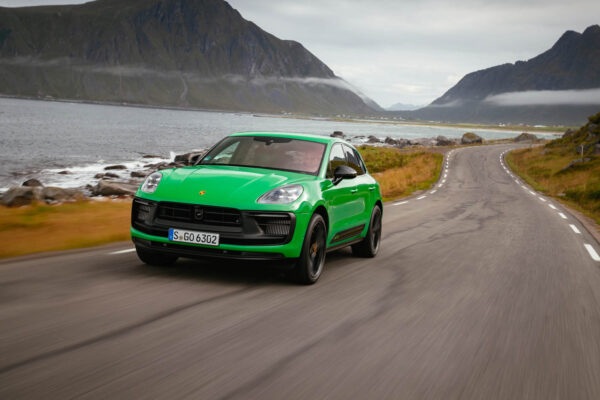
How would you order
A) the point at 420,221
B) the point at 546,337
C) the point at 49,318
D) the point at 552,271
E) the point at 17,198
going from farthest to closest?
1. the point at 17,198
2. the point at 420,221
3. the point at 552,271
4. the point at 546,337
5. the point at 49,318

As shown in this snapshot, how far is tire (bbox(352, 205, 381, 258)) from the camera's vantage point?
8070mm

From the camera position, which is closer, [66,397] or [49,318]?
[66,397]

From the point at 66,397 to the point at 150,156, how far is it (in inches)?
1686

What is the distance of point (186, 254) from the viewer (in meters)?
5.58

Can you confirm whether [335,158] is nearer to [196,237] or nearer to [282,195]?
[282,195]

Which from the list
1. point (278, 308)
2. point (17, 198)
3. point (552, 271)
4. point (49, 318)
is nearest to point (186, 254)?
point (278, 308)

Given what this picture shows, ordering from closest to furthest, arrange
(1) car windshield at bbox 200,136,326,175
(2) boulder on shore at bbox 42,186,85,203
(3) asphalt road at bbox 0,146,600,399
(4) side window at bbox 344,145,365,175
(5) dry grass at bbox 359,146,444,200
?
(3) asphalt road at bbox 0,146,600,399, (1) car windshield at bbox 200,136,326,175, (4) side window at bbox 344,145,365,175, (2) boulder on shore at bbox 42,186,85,203, (5) dry grass at bbox 359,146,444,200

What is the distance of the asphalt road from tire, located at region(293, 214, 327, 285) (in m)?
0.14

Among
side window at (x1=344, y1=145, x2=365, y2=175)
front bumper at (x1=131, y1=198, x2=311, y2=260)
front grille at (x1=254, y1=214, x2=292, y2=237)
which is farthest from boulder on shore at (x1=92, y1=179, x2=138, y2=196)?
front grille at (x1=254, y1=214, x2=292, y2=237)

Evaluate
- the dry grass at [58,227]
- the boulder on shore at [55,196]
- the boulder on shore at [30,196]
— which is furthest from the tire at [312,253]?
the boulder on shore at [55,196]

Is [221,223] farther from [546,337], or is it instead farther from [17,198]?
[17,198]

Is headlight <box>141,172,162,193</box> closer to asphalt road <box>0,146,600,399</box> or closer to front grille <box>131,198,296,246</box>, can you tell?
front grille <box>131,198,296,246</box>

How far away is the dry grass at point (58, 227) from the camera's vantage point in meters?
7.71

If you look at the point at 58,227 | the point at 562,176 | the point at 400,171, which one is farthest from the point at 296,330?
the point at 562,176
